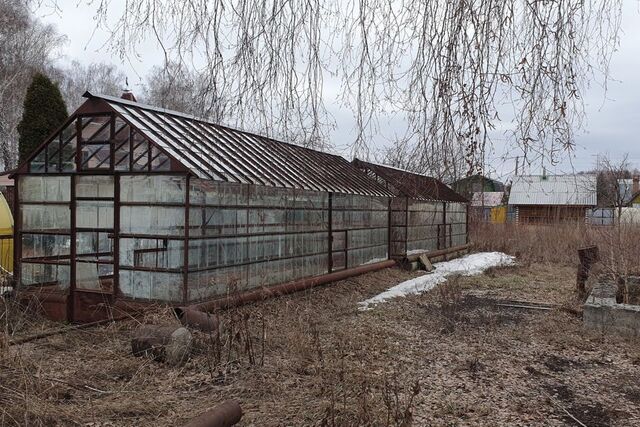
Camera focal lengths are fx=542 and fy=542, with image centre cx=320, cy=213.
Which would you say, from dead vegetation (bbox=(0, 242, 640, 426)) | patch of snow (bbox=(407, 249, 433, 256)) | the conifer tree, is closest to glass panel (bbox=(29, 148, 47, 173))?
dead vegetation (bbox=(0, 242, 640, 426))

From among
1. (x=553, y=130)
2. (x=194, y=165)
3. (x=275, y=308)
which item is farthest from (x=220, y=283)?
(x=553, y=130)

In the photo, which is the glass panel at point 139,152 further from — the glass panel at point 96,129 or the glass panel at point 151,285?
the glass panel at point 151,285

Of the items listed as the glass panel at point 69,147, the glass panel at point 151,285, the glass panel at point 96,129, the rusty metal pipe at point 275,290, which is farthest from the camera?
the glass panel at point 69,147

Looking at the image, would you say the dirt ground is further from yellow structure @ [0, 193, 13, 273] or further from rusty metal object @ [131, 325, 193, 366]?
yellow structure @ [0, 193, 13, 273]

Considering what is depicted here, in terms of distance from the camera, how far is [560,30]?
3143 millimetres

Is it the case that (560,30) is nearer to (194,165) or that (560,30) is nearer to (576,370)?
(576,370)

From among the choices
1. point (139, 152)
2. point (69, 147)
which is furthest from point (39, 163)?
point (139, 152)

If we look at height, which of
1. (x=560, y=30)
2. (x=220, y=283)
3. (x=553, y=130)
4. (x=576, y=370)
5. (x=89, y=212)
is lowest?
(x=576, y=370)

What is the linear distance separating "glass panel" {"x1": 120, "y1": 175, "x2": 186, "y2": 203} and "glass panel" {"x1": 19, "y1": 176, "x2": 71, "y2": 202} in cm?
153

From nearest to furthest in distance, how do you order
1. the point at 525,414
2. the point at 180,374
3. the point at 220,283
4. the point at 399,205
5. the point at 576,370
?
the point at 525,414, the point at 180,374, the point at 576,370, the point at 220,283, the point at 399,205

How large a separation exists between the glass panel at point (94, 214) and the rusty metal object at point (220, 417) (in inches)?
262

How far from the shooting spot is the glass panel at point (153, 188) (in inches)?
377

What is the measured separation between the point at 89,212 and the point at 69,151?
50.2 inches

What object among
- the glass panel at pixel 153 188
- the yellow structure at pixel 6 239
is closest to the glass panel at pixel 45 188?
the glass panel at pixel 153 188
